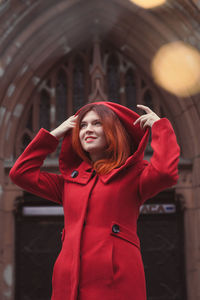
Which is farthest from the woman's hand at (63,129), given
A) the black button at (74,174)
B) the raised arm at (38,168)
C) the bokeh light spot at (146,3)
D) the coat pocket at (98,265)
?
the bokeh light spot at (146,3)

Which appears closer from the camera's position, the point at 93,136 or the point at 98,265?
the point at 98,265

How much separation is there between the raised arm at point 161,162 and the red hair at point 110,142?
0.14 m

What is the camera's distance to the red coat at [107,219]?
1633mm

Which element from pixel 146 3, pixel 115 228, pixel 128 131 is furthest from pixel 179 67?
pixel 115 228

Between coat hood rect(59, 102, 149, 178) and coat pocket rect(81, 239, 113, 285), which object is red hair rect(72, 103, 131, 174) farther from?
coat pocket rect(81, 239, 113, 285)

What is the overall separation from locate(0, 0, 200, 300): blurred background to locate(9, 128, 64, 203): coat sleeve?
3236 mm

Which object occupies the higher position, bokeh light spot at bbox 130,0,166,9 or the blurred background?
bokeh light spot at bbox 130,0,166,9

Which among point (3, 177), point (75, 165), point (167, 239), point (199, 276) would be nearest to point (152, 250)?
point (167, 239)

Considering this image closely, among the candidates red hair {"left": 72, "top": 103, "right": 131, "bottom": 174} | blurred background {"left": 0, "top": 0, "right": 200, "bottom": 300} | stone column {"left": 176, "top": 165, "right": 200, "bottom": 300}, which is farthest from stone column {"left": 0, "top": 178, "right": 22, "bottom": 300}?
red hair {"left": 72, "top": 103, "right": 131, "bottom": 174}

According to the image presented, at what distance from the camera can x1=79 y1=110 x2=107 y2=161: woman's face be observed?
6.25 feet

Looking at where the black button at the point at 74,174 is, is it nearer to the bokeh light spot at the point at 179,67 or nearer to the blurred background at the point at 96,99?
the blurred background at the point at 96,99

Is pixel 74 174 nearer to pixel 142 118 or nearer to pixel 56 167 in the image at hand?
pixel 142 118

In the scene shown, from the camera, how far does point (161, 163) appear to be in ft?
5.52

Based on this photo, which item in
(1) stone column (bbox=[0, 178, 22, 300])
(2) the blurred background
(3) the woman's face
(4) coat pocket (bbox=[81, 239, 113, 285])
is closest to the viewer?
(4) coat pocket (bbox=[81, 239, 113, 285])
